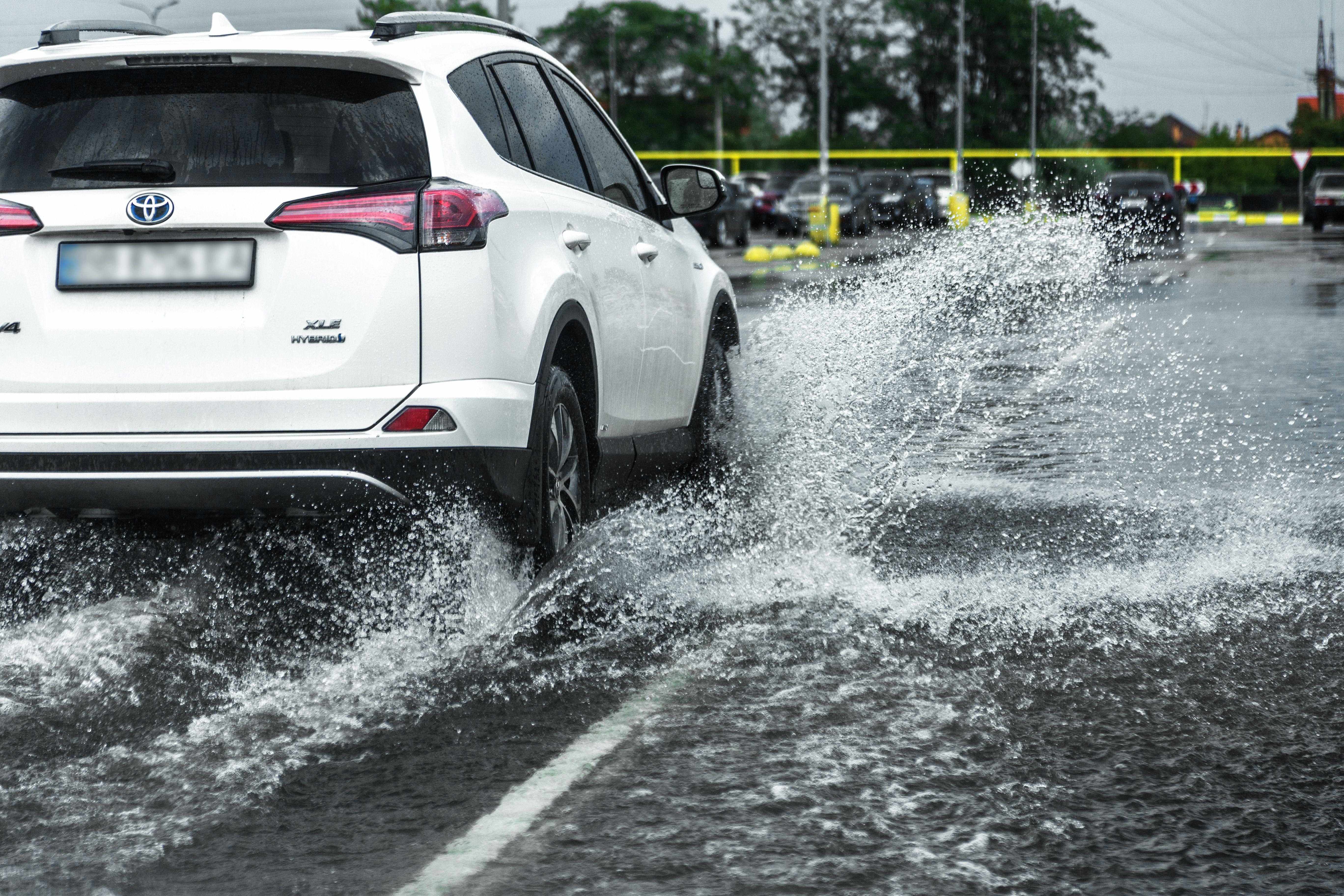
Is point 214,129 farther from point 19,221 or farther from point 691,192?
point 691,192

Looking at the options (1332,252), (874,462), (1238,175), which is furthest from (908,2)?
(874,462)

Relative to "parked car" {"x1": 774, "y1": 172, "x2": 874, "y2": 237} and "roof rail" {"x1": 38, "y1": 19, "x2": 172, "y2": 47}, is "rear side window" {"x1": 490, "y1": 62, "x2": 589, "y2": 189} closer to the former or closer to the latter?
"roof rail" {"x1": 38, "y1": 19, "x2": 172, "y2": 47}

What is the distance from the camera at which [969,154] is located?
8075 centimetres

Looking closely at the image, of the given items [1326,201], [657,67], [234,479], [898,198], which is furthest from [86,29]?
[657,67]

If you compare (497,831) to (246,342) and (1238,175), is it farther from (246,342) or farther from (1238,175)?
(1238,175)

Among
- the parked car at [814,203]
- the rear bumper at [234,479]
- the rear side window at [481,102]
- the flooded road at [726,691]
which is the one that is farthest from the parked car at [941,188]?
the rear bumper at [234,479]

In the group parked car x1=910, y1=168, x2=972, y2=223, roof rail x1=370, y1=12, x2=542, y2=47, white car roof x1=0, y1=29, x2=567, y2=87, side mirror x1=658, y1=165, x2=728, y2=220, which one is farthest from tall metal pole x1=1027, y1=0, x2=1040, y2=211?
white car roof x1=0, y1=29, x2=567, y2=87

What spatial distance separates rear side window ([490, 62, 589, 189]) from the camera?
5.27 m

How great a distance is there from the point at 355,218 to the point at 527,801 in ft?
5.38

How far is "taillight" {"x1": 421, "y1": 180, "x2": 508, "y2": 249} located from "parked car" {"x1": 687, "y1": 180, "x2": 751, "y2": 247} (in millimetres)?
29565

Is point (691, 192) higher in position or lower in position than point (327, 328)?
higher

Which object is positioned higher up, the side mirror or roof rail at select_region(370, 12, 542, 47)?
roof rail at select_region(370, 12, 542, 47)

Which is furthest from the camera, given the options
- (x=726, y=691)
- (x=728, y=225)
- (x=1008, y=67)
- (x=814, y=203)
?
(x=1008, y=67)

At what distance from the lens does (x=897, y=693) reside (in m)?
4.03
